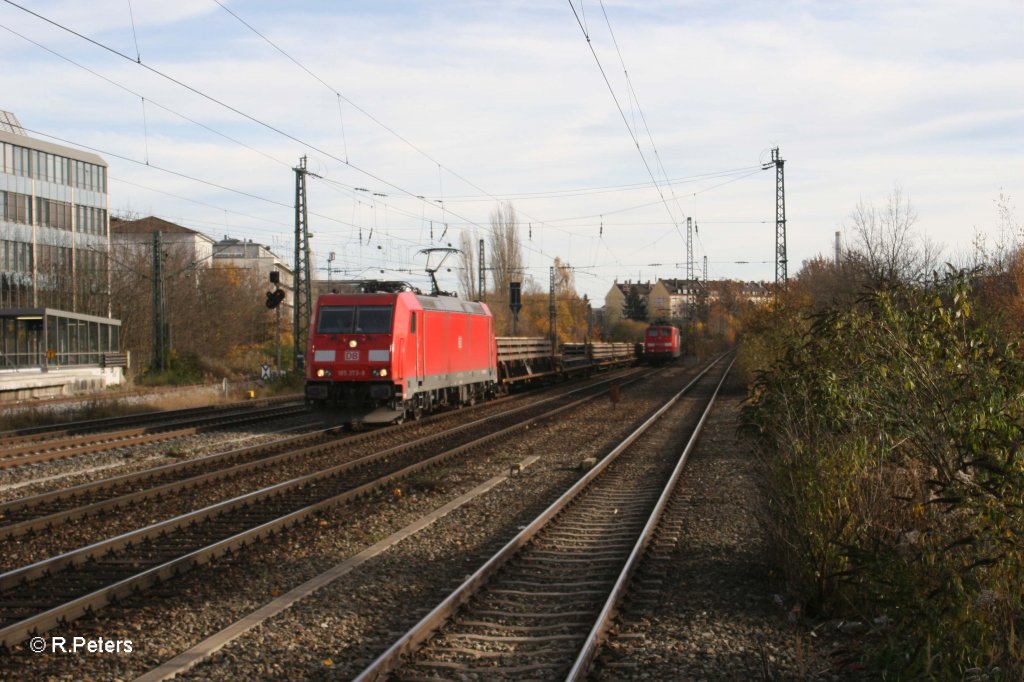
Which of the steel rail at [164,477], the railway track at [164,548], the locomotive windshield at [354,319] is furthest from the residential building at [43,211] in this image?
the railway track at [164,548]

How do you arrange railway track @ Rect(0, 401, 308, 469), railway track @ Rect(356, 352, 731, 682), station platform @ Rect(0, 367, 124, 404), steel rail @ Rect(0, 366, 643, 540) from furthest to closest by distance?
1. station platform @ Rect(0, 367, 124, 404)
2. railway track @ Rect(0, 401, 308, 469)
3. steel rail @ Rect(0, 366, 643, 540)
4. railway track @ Rect(356, 352, 731, 682)

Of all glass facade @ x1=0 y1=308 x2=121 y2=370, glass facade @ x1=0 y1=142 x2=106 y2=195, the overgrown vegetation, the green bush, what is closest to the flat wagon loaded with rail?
the overgrown vegetation

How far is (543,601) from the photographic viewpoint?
24.6 feet

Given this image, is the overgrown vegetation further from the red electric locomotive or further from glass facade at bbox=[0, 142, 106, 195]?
glass facade at bbox=[0, 142, 106, 195]

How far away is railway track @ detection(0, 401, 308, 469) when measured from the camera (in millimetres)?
15562

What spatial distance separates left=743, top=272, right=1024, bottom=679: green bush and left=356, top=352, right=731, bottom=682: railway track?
5.19 feet

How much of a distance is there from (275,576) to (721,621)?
12.3 feet

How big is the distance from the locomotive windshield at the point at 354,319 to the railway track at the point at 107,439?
10.9 feet

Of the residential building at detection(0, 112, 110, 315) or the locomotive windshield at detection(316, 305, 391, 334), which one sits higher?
the residential building at detection(0, 112, 110, 315)

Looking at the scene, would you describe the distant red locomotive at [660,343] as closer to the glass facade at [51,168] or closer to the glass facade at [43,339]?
the glass facade at [43,339]

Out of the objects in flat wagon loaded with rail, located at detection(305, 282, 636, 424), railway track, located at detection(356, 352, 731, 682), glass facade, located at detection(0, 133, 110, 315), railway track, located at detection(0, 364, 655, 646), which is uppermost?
glass facade, located at detection(0, 133, 110, 315)

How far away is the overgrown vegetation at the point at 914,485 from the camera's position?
17.0 ft

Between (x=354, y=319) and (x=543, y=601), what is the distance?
13.0 metres

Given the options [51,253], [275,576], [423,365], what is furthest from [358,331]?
[51,253]
